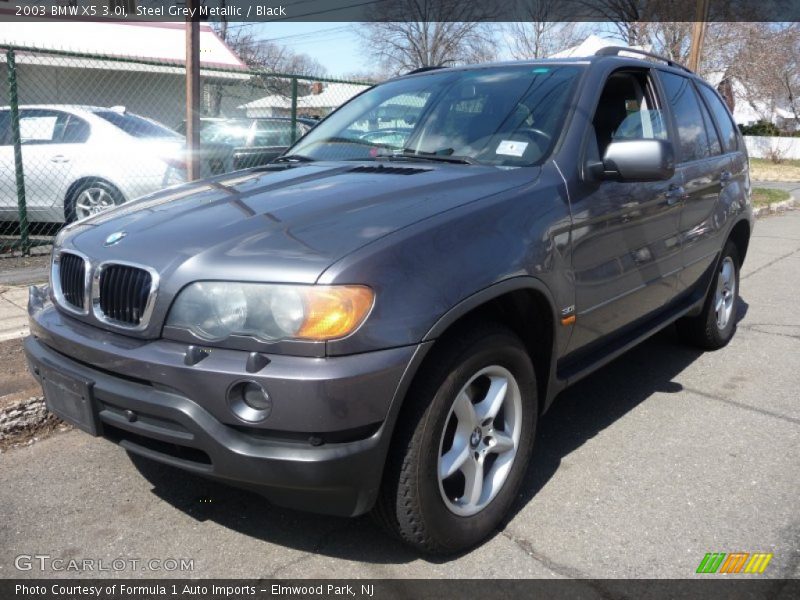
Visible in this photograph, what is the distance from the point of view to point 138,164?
7605 millimetres

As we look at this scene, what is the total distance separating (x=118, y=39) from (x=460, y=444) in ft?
67.1

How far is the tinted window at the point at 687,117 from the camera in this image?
4.08 metres

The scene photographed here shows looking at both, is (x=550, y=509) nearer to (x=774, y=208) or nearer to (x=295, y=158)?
(x=295, y=158)

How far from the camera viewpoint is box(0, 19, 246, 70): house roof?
59.9 ft

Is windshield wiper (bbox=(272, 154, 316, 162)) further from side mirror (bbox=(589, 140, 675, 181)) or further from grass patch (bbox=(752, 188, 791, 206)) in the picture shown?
grass patch (bbox=(752, 188, 791, 206))

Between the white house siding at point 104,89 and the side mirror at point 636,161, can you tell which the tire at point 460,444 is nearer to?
the side mirror at point 636,161

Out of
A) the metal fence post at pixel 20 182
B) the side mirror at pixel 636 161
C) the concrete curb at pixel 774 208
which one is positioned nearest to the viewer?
the side mirror at pixel 636 161

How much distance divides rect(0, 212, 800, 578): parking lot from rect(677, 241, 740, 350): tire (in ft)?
2.59

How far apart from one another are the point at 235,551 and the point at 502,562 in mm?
994

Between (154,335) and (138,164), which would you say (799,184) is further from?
(154,335)

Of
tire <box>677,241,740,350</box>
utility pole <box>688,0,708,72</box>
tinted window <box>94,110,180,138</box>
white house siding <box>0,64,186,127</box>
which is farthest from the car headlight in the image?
white house siding <box>0,64,186,127</box>

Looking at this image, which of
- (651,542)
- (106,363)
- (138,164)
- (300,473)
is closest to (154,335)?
(106,363)

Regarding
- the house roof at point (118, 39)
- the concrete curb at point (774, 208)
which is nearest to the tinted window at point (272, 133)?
the concrete curb at point (774, 208)

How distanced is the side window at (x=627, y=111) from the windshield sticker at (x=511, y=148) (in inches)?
16.4
